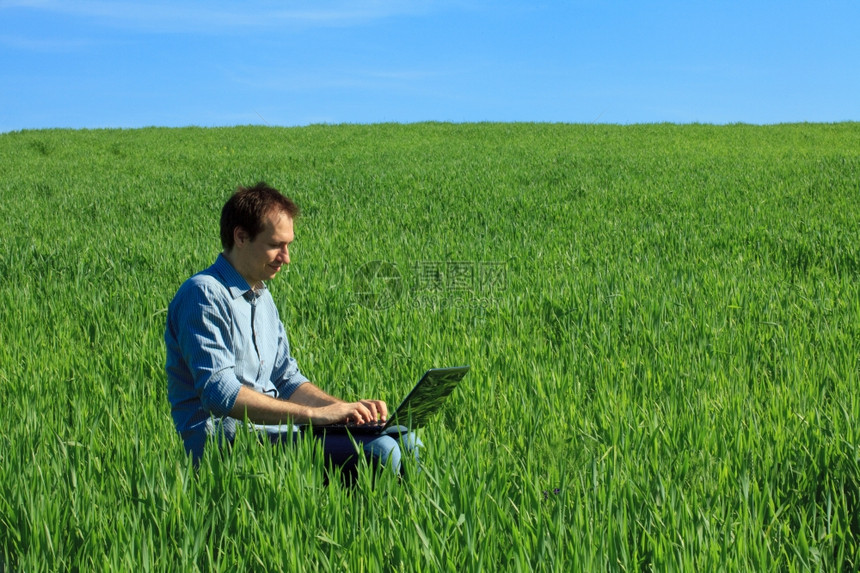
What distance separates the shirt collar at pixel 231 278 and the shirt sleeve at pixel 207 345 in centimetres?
7

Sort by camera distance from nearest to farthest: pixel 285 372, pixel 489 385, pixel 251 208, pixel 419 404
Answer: pixel 419 404 < pixel 251 208 < pixel 285 372 < pixel 489 385

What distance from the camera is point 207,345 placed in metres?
2.69

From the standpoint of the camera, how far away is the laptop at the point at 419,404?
95.3 inches

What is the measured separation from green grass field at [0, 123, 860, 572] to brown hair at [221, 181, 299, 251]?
0.84 m

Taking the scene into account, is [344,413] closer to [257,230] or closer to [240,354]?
[240,354]

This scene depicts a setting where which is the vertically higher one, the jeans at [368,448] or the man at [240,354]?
the man at [240,354]

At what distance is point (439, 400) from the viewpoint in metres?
2.80

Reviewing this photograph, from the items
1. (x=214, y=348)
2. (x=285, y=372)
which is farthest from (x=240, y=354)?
(x=285, y=372)

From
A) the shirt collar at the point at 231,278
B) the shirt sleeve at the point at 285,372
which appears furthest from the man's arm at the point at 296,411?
the shirt sleeve at the point at 285,372

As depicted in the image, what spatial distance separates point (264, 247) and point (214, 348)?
0.43 m

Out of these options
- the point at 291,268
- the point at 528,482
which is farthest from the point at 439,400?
the point at 291,268

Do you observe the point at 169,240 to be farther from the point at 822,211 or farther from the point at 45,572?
the point at 822,211

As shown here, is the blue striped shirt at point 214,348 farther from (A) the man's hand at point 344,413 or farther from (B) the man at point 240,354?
(A) the man's hand at point 344,413

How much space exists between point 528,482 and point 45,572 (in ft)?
4.78
